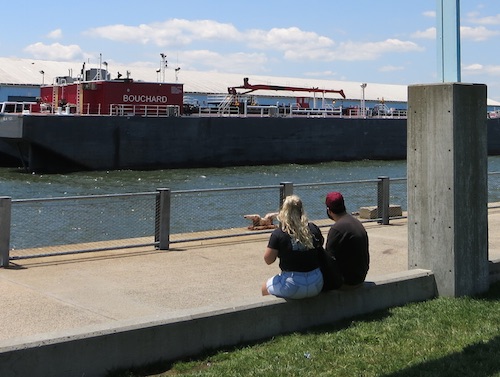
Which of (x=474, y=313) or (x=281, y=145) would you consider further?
(x=281, y=145)

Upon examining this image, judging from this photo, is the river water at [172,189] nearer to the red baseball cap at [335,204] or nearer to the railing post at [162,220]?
the railing post at [162,220]

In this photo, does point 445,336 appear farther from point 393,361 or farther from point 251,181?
point 251,181

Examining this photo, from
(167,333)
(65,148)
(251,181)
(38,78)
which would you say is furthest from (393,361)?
(38,78)

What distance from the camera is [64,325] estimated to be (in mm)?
6504

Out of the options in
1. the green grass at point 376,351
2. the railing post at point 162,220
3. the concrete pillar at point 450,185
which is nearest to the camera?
the green grass at point 376,351

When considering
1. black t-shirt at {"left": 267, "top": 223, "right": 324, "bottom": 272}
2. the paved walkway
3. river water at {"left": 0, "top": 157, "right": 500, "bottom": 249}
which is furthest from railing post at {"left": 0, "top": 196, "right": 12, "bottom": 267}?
black t-shirt at {"left": 267, "top": 223, "right": 324, "bottom": 272}

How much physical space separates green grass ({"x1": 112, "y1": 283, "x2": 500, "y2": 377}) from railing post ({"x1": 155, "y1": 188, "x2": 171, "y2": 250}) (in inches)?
188

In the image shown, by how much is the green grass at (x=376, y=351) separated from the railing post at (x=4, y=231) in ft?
15.1

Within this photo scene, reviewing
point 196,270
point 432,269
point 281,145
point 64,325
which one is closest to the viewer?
point 64,325

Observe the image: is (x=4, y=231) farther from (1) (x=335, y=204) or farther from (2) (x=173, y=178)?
(2) (x=173, y=178)

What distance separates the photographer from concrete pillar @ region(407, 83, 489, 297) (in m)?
7.63

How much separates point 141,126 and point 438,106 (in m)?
41.1

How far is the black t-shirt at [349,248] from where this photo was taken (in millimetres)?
6602

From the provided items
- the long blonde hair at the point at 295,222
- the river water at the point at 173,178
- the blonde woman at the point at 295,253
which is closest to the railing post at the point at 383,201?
the blonde woman at the point at 295,253
